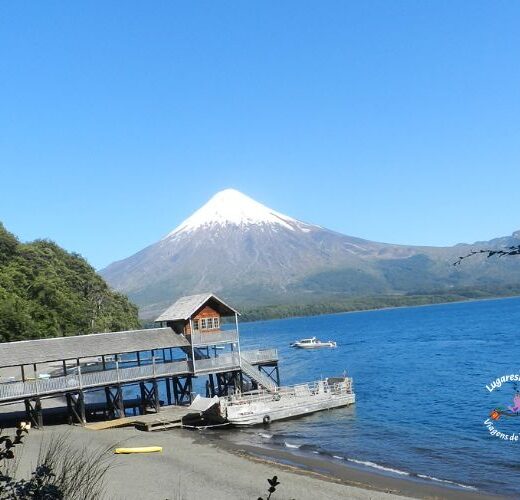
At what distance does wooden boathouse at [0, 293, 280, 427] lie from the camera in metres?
32.5

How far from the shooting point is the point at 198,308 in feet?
126

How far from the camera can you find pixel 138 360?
127 feet

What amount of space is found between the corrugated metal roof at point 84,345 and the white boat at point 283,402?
16.9 feet

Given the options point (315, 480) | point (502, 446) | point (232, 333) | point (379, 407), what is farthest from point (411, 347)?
point (315, 480)

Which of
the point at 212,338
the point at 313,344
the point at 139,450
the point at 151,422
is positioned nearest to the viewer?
the point at 139,450

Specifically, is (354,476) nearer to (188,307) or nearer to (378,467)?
(378,467)

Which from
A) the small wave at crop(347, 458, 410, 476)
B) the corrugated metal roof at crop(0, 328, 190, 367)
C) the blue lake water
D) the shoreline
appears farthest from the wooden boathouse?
the small wave at crop(347, 458, 410, 476)

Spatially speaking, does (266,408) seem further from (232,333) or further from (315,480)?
(315,480)

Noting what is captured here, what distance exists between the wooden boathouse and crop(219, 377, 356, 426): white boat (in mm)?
1736

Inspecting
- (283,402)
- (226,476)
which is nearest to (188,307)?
(283,402)

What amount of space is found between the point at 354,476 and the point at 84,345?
17.3m

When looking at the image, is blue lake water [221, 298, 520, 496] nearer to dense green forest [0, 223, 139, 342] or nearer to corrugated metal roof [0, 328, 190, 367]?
corrugated metal roof [0, 328, 190, 367]

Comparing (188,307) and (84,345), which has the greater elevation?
(188,307)

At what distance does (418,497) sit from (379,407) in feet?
71.5
